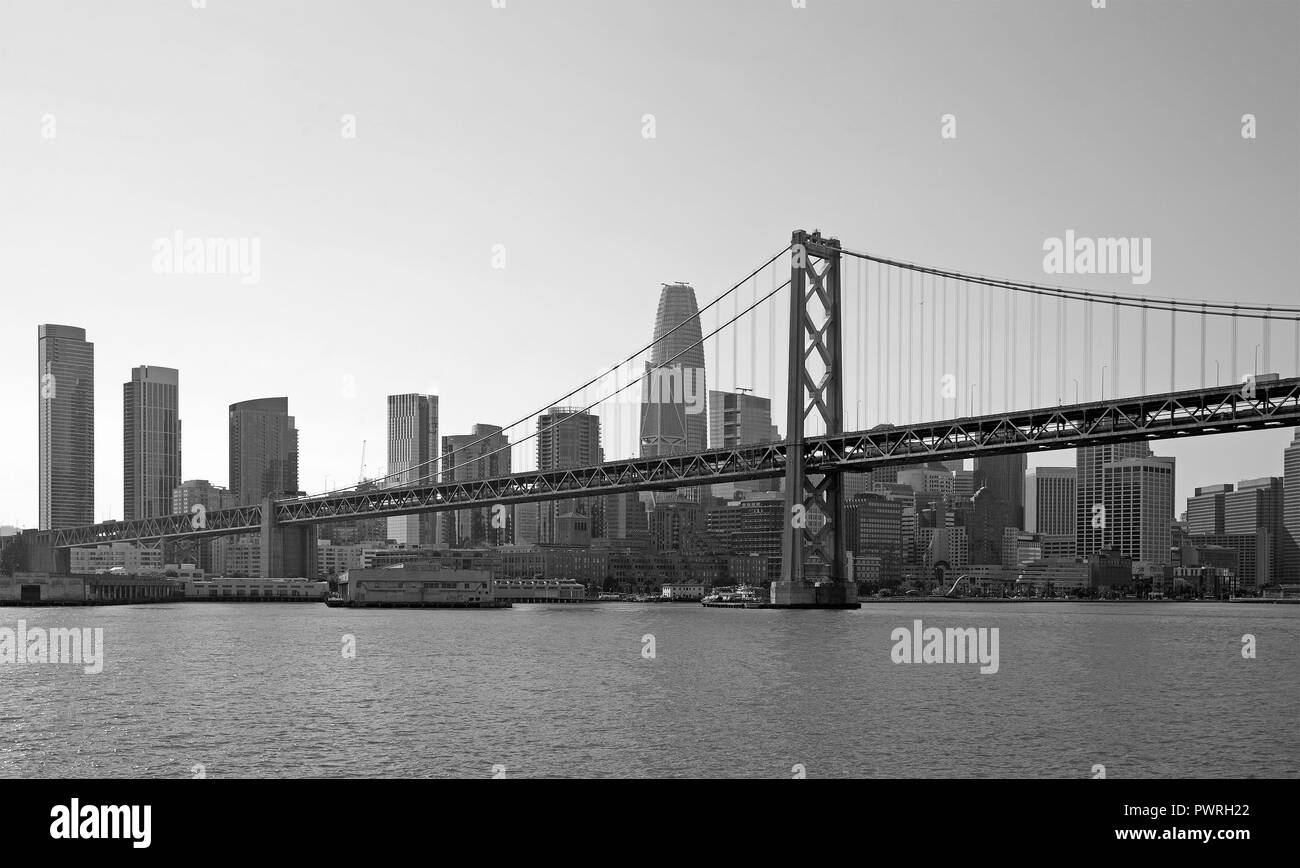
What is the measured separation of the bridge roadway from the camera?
220 ft


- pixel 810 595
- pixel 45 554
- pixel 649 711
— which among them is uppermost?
pixel 649 711

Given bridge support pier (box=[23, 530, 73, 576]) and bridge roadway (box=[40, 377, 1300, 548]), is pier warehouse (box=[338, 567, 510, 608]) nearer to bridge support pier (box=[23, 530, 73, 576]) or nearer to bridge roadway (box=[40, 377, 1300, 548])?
bridge roadway (box=[40, 377, 1300, 548])

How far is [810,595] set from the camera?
8606 cm

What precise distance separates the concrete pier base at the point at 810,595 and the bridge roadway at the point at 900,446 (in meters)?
7.33

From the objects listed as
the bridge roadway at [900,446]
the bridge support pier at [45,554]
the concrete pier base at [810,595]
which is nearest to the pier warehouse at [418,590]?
the bridge roadway at [900,446]

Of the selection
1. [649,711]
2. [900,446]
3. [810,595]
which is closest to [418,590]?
[810,595]

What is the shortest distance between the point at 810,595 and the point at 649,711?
2187 inches

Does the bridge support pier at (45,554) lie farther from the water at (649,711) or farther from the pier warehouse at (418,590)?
the water at (649,711)

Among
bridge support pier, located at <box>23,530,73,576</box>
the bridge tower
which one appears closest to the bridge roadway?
the bridge tower

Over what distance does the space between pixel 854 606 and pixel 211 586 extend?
8797cm

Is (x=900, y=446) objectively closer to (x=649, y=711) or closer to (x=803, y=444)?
(x=803, y=444)

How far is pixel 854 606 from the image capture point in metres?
90.1
